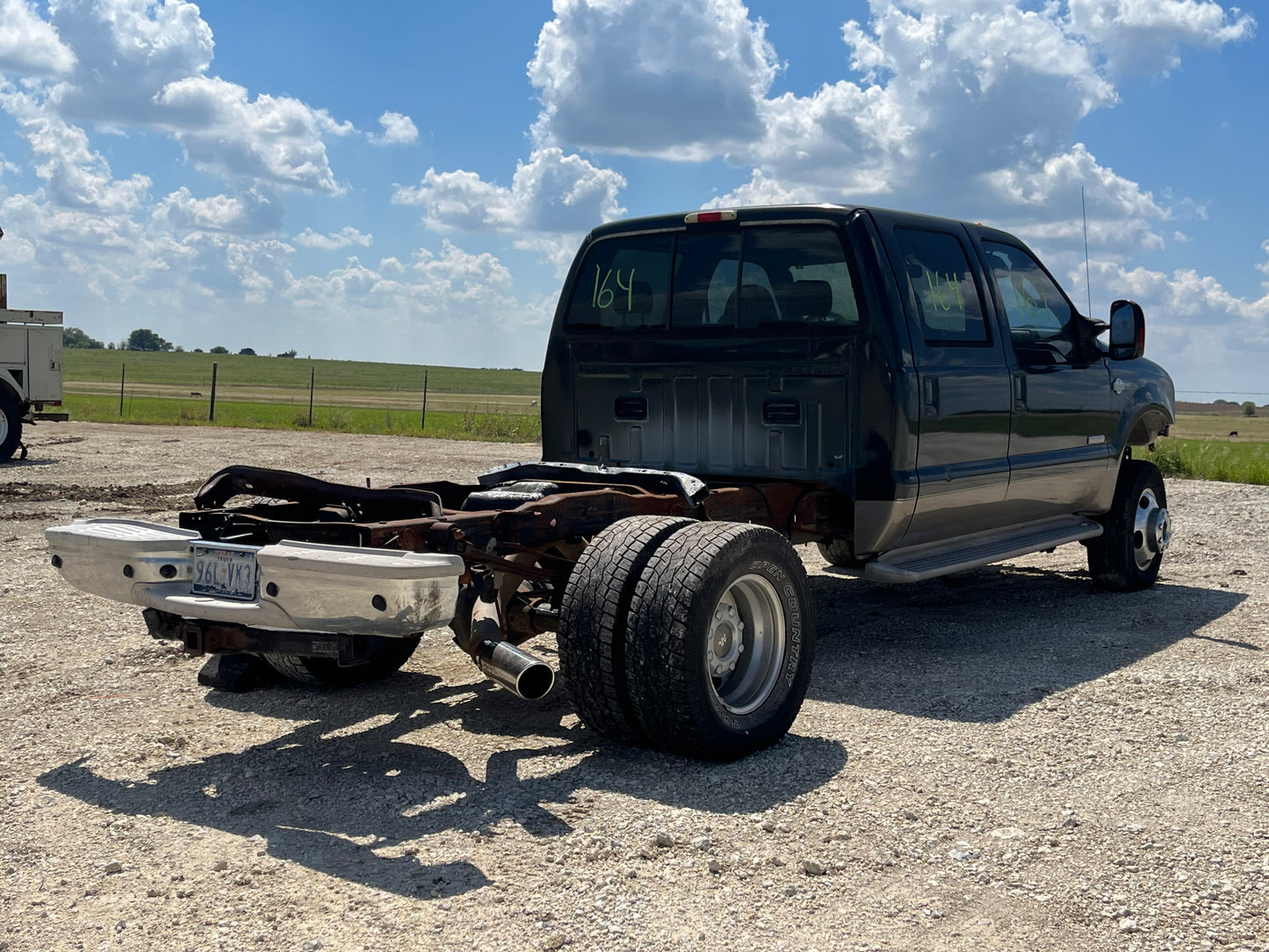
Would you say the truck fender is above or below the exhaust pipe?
above

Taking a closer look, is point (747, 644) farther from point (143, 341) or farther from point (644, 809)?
point (143, 341)

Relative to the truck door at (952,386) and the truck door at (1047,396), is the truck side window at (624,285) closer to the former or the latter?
the truck door at (952,386)

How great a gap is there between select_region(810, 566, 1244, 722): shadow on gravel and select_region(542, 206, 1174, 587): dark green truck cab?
1.69ft

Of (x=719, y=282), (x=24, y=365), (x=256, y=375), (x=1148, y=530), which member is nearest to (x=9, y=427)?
(x=24, y=365)

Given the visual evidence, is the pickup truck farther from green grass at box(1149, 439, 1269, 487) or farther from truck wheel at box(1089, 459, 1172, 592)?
green grass at box(1149, 439, 1269, 487)

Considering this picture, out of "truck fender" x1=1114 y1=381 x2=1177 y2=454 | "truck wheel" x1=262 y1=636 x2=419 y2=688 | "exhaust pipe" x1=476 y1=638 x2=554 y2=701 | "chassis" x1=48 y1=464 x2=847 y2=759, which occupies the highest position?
"truck fender" x1=1114 y1=381 x2=1177 y2=454

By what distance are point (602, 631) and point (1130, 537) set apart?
5072mm

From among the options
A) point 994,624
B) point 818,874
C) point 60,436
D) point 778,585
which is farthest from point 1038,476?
point 60,436

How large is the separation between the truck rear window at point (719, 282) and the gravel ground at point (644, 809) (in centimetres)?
183

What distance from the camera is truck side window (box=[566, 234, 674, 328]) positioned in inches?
253

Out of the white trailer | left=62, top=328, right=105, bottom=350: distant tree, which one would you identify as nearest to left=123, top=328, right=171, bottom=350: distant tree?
left=62, top=328, right=105, bottom=350: distant tree

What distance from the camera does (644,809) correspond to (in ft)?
13.1

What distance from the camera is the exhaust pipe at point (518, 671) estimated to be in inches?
169

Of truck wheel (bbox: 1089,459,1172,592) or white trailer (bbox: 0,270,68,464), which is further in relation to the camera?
white trailer (bbox: 0,270,68,464)
